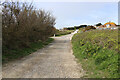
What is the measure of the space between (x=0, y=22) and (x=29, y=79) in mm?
5699

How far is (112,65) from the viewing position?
5.27m

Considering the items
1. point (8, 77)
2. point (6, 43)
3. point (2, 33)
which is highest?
point (2, 33)

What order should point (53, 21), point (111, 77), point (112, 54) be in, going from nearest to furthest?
1. point (111, 77)
2. point (112, 54)
3. point (53, 21)

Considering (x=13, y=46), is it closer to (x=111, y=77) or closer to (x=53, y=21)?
(x=111, y=77)

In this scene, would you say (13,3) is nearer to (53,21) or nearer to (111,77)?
(111,77)

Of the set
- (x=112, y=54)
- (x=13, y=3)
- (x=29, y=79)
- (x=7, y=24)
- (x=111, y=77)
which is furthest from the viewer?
(x=13, y=3)

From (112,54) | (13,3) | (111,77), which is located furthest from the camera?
(13,3)

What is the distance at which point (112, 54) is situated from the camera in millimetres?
6098

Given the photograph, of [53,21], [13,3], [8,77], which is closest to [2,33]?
[13,3]

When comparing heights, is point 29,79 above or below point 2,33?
below

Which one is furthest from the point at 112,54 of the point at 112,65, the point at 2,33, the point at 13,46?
the point at 13,46

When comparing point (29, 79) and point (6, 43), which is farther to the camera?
point (6, 43)

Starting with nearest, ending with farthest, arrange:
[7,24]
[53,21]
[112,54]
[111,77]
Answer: [111,77]
[112,54]
[7,24]
[53,21]

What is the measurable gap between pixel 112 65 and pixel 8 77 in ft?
13.7
